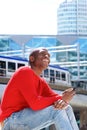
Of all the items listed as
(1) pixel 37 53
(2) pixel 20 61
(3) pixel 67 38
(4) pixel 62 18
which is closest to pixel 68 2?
(4) pixel 62 18

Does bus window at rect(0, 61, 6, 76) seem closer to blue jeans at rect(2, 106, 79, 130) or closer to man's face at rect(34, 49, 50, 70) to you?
man's face at rect(34, 49, 50, 70)

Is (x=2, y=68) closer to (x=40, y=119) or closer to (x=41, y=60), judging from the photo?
(x=41, y=60)

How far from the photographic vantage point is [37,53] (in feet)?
12.0

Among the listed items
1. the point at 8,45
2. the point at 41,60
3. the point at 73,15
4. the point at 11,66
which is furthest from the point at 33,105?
the point at 73,15

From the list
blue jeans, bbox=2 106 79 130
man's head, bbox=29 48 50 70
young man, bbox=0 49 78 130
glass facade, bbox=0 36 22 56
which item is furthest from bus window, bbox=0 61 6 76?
glass facade, bbox=0 36 22 56

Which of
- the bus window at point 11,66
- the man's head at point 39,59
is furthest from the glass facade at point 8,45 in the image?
the man's head at point 39,59

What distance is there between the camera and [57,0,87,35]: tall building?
84.0m

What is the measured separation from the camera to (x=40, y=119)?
3324 mm

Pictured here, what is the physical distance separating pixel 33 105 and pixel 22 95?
16cm

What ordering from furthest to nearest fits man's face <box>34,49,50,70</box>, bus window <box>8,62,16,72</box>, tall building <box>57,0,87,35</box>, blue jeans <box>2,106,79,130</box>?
tall building <box>57,0,87,35</box>
bus window <box>8,62,16,72</box>
man's face <box>34,49,50,70</box>
blue jeans <box>2,106,79,130</box>

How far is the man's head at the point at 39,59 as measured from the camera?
3.62 meters

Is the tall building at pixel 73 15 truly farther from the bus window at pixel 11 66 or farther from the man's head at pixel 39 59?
the man's head at pixel 39 59

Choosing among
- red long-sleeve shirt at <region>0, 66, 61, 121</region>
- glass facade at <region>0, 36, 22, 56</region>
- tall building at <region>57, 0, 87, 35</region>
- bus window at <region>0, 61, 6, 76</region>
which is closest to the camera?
red long-sleeve shirt at <region>0, 66, 61, 121</region>

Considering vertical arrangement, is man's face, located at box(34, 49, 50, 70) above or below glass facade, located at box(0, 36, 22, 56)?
above
